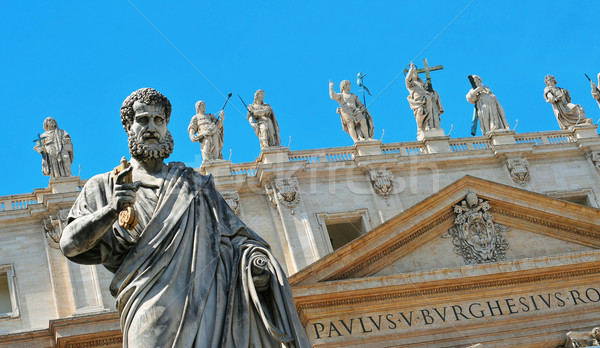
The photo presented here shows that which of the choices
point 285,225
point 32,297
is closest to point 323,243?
point 285,225

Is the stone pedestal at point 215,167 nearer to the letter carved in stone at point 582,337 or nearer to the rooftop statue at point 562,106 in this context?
the letter carved in stone at point 582,337

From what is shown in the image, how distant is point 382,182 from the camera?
1053 inches

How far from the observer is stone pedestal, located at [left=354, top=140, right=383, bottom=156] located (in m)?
27.1

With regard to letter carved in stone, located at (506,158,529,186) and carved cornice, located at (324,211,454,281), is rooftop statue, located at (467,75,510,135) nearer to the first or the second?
letter carved in stone, located at (506,158,529,186)

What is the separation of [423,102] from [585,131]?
4219mm

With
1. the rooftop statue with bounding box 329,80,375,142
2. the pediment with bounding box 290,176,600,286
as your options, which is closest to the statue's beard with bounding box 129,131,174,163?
the pediment with bounding box 290,176,600,286

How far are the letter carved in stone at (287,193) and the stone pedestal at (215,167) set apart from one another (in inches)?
48.0

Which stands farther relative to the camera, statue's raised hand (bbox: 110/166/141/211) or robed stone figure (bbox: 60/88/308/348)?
statue's raised hand (bbox: 110/166/141/211)

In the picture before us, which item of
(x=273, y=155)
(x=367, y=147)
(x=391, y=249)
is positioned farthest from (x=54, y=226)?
(x=367, y=147)

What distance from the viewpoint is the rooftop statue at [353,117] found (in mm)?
27562

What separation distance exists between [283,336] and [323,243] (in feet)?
65.8

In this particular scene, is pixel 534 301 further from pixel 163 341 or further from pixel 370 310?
pixel 163 341

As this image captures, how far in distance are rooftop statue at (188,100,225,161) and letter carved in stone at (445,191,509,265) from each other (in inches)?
223

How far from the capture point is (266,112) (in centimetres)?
2697
